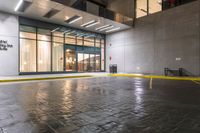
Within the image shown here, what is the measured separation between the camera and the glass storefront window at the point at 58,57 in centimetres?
1654

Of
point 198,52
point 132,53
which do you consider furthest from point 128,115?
point 132,53

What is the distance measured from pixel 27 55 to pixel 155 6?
15.1 meters

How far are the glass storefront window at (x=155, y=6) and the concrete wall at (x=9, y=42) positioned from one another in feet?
47.8

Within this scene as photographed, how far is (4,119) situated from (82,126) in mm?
1733

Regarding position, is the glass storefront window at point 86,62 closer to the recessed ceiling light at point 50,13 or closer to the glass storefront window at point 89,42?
the glass storefront window at point 89,42

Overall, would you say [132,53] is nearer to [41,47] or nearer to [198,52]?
[198,52]

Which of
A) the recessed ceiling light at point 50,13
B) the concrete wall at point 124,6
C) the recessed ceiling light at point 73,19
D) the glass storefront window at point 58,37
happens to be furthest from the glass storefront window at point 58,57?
the concrete wall at point 124,6

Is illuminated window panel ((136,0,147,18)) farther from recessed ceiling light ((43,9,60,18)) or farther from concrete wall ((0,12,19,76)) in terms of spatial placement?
concrete wall ((0,12,19,76))

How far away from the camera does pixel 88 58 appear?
20016 millimetres

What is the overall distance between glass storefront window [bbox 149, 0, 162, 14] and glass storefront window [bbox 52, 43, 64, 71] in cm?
1148

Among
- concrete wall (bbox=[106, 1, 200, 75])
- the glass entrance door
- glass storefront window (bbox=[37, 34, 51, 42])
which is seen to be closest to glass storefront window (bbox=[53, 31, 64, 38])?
glass storefront window (bbox=[37, 34, 51, 42])

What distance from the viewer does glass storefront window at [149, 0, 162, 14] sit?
630 inches

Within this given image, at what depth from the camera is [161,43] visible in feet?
50.8

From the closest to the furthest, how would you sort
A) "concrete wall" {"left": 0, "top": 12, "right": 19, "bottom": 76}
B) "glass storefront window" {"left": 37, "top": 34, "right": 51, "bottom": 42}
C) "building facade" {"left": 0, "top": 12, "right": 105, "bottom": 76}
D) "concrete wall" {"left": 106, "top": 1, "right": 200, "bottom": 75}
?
1. "concrete wall" {"left": 0, "top": 12, "right": 19, "bottom": 76}
2. "building facade" {"left": 0, "top": 12, "right": 105, "bottom": 76}
3. "concrete wall" {"left": 106, "top": 1, "right": 200, "bottom": 75}
4. "glass storefront window" {"left": 37, "top": 34, "right": 51, "bottom": 42}
